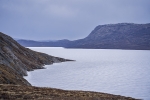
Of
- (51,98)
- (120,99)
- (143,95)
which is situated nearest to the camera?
(51,98)

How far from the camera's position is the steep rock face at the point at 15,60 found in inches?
2020

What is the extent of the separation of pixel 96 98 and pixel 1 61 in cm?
3857

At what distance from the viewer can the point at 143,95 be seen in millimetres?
44719

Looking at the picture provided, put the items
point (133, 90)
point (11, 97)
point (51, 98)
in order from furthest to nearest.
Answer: point (133, 90) → point (51, 98) → point (11, 97)

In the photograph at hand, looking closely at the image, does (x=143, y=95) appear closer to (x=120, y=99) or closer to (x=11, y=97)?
(x=120, y=99)

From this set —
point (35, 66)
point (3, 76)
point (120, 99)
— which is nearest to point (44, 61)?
point (35, 66)

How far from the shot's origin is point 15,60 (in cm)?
7975

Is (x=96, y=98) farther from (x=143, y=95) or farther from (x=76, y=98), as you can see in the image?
(x=143, y=95)

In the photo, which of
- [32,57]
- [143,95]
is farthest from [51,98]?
[32,57]

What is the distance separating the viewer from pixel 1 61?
63.1 metres

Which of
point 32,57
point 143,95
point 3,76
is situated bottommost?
point 143,95

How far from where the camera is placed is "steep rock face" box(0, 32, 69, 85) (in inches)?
2020

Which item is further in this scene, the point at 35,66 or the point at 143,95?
the point at 35,66

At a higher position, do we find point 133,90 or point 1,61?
point 1,61
